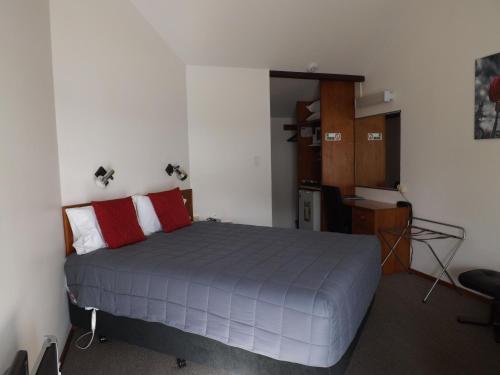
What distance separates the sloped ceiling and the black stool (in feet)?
9.00

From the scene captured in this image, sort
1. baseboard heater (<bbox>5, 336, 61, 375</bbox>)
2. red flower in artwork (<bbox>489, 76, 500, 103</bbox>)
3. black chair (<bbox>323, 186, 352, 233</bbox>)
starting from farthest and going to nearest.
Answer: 1. black chair (<bbox>323, 186, 352, 233</bbox>)
2. red flower in artwork (<bbox>489, 76, 500, 103</bbox>)
3. baseboard heater (<bbox>5, 336, 61, 375</bbox>)

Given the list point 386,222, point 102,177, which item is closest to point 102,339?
point 102,177

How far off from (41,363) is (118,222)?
1495mm

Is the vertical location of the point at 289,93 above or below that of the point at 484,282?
above

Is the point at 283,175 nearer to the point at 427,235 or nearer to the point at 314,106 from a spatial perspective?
the point at 314,106

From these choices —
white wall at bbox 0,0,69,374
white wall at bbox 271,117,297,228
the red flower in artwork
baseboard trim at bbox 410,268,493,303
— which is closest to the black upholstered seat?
baseboard trim at bbox 410,268,493,303

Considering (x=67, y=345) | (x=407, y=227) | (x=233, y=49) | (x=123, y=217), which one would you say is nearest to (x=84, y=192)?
(x=123, y=217)

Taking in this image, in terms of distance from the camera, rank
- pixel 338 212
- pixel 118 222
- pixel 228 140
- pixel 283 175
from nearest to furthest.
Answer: pixel 118 222 < pixel 338 212 < pixel 228 140 < pixel 283 175

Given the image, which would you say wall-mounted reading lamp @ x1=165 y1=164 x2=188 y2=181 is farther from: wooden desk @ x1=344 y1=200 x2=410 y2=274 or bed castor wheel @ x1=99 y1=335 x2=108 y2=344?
wooden desk @ x1=344 y1=200 x2=410 y2=274

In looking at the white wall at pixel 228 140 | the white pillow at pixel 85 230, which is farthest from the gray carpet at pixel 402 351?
the white wall at pixel 228 140

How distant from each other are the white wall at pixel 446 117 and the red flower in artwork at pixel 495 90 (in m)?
0.18

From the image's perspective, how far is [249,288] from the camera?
1556 millimetres

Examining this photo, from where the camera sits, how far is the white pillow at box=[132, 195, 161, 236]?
2674 millimetres

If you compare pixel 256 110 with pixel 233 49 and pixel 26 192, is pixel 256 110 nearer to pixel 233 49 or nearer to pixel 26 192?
pixel 233 49
